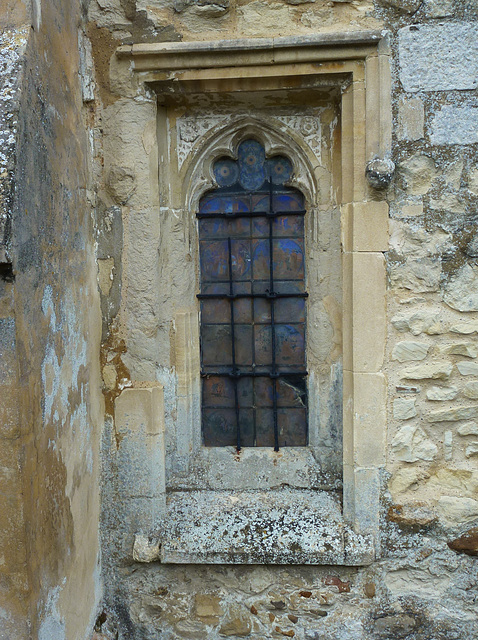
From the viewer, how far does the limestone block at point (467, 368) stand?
2.72 m

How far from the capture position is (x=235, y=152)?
3.09 metres

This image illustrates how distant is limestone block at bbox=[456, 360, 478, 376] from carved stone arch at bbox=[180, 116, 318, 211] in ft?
3.88

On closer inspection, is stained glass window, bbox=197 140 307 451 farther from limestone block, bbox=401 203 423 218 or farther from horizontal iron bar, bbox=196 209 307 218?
limestone block, bbox=401 203 423 218

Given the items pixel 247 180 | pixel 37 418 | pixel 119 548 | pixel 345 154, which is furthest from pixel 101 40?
pixel 119 548

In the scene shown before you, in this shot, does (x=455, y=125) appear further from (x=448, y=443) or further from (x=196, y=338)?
(x=196, y=338)

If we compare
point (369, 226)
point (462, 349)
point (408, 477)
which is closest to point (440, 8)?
point (369, 226)

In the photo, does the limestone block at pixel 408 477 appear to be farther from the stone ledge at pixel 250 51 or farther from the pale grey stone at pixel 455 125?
the stone ledge at pixel 250 51

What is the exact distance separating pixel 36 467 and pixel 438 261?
2117 mm

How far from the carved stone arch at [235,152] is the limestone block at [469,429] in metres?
1.45

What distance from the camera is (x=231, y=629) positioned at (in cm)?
290

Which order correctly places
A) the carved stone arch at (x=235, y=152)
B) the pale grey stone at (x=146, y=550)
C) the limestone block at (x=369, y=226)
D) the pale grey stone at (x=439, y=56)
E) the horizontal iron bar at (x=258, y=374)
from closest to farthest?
the pale grey stone at (x=439, y=56), the limestone block at (x=369, y=226), the pale grey stone at (x=146, y=550), the carved stone arch at (x=235, y=152), the horizontal iron bar at (x=258, y=374)

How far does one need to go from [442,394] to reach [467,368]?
18 cm

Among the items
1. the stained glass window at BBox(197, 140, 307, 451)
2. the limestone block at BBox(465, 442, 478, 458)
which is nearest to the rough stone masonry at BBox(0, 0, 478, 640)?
the limestone block at BBox(465, 442, 478, 458)

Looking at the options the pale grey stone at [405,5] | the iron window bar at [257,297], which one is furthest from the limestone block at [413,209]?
the pale grey stone at [405,5]
